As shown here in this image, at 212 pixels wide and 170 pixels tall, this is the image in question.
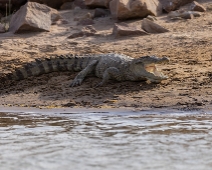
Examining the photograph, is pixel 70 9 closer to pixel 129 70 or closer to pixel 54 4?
pixel 54 4

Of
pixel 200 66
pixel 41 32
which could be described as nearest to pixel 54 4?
pixel 41 32

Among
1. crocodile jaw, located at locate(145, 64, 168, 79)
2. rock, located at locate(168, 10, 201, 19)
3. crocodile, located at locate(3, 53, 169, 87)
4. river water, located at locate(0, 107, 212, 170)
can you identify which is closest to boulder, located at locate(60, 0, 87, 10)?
rock, located at locate(168, 10, 201, 19)

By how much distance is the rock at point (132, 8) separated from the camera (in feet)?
35.8

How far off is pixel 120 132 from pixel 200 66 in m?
2.89

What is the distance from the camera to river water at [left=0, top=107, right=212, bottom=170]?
16.7ft

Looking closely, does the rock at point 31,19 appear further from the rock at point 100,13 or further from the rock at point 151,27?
the rock at point 151,27

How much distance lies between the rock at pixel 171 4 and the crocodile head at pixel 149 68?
3621 mm

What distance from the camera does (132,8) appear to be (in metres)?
10.9

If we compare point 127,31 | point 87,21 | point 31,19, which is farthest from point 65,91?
point 87,21

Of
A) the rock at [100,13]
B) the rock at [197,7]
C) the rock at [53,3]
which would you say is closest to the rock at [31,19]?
the rock at [100,13]

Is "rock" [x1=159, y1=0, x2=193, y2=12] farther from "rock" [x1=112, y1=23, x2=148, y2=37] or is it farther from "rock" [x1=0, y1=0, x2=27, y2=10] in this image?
"rock" [x1=0, y1=0, x2=27, y2=10]

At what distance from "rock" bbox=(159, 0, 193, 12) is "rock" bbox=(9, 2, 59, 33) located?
2.31 metres

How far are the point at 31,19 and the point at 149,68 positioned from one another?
3534 millimetres

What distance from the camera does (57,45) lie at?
10.3 meters
